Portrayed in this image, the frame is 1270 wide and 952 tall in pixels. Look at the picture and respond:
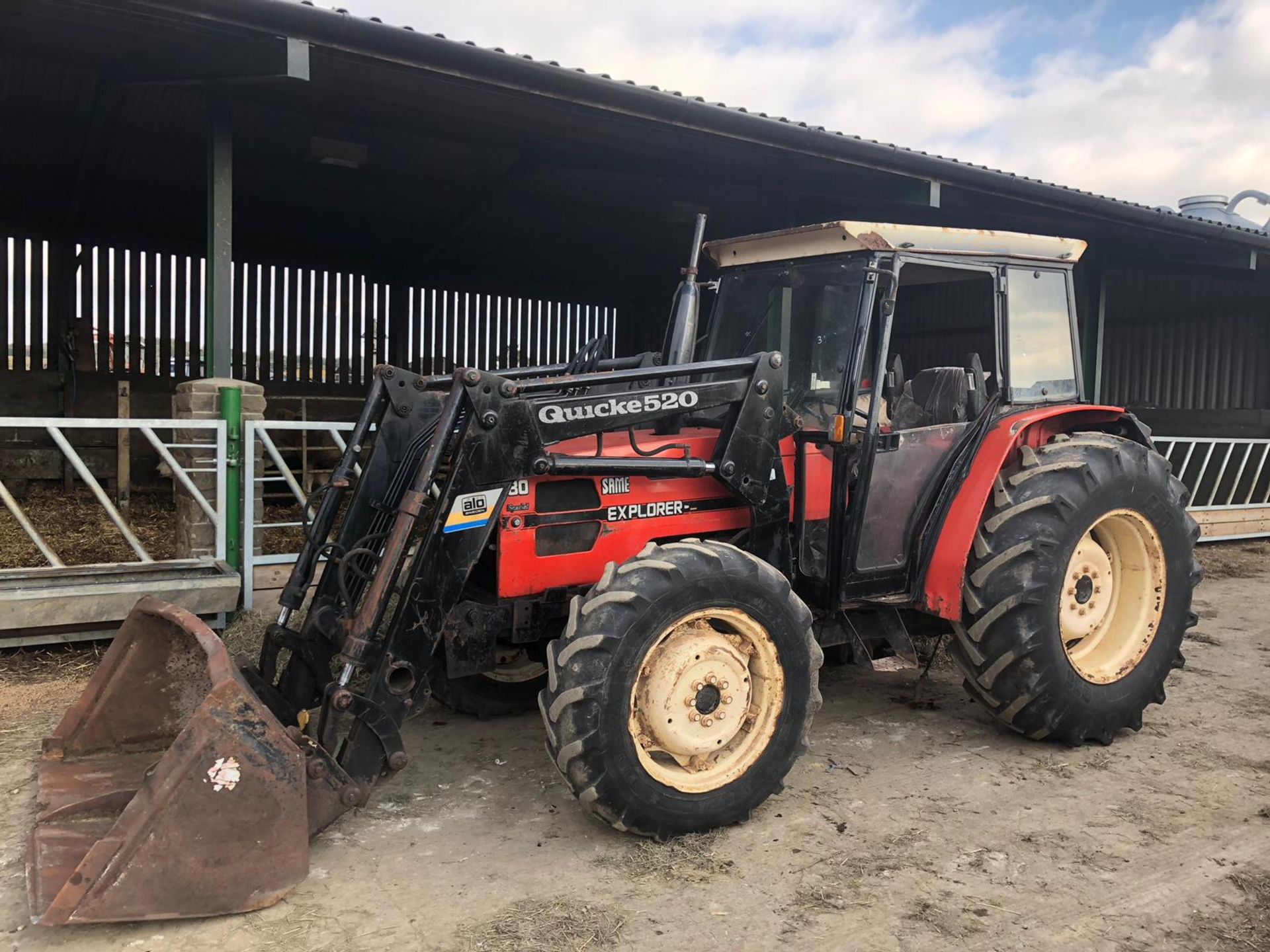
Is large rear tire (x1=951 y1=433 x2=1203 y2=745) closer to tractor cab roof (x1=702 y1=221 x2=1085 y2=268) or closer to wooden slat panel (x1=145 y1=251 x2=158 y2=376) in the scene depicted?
tractor cab roof (x1=702 y1=221 x2=1085 y2=268)

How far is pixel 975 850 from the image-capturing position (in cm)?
340

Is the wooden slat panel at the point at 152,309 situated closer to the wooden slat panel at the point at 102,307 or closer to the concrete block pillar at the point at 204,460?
the wooden slat panel at the point at 102,307

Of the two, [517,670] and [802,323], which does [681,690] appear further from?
[802,323]

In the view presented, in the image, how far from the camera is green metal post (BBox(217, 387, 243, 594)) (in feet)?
19.9

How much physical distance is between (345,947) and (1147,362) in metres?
15.2

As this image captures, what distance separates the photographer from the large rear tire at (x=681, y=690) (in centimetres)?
320

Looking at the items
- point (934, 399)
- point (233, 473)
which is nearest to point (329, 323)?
point (233, 473)

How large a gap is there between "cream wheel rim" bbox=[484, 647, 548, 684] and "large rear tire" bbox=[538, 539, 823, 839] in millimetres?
1236

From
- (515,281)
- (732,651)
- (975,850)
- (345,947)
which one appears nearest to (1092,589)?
(975,850)

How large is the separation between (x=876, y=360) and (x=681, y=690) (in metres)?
1.67

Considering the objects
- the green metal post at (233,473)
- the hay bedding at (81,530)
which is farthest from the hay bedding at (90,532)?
the green metal post at (233,473)

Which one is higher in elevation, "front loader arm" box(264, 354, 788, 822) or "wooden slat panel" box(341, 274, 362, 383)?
"wooden slat panel" box(341, 274, 362, 383)

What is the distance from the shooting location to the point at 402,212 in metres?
12.1

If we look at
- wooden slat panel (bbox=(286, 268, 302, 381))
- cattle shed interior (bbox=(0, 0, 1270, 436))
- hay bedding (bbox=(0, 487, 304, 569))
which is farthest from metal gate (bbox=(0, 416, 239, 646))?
wooden slat panel (bbox=(286, 268, 302, 381))
